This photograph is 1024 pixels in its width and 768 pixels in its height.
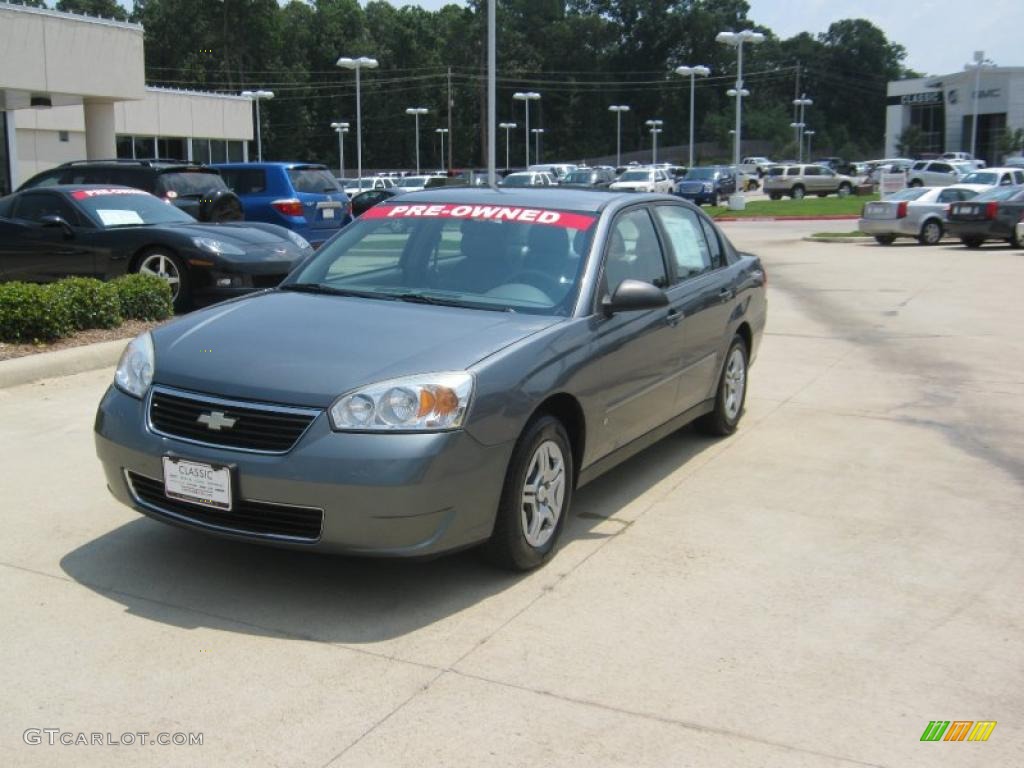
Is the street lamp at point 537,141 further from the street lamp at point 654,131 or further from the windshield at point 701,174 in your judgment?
the windshield at point 701,174

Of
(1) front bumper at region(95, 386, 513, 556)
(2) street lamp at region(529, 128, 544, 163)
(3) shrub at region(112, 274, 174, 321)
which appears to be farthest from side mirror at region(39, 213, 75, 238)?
(2) street lamp at region(529, 128, 544, 163)

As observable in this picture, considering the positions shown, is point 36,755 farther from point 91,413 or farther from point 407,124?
point 407,124

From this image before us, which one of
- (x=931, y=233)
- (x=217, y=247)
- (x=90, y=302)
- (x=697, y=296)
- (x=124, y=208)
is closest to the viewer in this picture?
(x=697, y=296)

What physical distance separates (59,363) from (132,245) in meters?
3.18

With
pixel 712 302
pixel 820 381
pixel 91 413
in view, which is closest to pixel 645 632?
pixel 712 302

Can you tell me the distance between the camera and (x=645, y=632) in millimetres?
4316

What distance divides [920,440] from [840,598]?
3.12 meters

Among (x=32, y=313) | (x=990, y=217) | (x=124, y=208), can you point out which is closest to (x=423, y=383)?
(x=32, y=313)

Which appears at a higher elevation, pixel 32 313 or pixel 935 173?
pixel 935 173

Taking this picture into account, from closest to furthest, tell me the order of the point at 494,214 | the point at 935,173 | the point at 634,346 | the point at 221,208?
1. the point at 634,346
2. the point at 494,214
3. the point at 221,208
4. the point at 935,173

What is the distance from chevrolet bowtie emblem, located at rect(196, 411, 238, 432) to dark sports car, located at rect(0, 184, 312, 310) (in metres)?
6.89

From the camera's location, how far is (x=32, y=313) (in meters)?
8.98

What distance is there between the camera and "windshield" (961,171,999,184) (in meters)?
36.9

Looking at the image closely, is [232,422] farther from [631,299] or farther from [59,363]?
[59,363]
